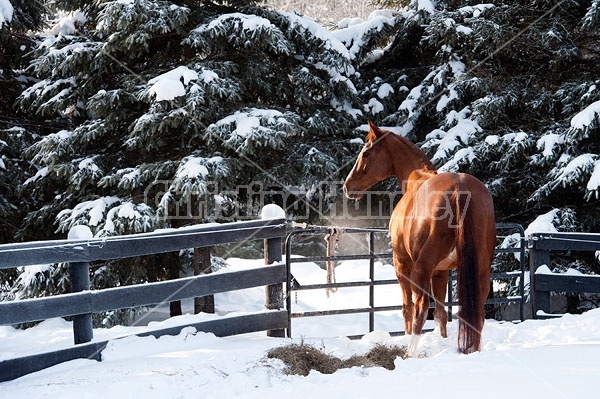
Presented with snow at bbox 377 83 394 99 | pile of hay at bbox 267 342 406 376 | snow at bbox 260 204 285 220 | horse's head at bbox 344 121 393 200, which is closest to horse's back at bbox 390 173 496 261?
pile of hay at bbox 267 342 406 376

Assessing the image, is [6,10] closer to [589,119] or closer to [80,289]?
[80,289]

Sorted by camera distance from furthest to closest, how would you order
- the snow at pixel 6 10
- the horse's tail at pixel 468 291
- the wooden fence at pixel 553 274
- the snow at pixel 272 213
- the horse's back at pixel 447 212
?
the snow at pixel 6 10 → the wooden fence at pixel 553 274 → the snow at pixel 272 213 → the horse's back at pixel 447 212 → the horse's tail at pixel 468 291

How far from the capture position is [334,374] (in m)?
4.07

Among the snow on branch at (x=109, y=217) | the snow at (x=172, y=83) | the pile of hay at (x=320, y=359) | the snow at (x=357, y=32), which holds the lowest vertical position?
the pile of hay at (x=320, y=359)

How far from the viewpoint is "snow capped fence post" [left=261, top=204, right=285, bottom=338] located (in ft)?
19.8

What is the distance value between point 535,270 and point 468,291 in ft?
9.87

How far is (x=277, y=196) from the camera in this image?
10328 millimetres

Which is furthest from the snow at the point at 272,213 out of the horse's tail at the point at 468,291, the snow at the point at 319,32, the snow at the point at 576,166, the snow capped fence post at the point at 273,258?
the snow at the point at 319,32

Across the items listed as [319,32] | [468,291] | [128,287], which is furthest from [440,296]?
[319,32]

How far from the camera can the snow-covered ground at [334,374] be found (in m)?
3.44

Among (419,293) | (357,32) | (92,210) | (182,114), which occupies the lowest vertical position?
(419,293)

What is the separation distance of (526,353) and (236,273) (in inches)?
108

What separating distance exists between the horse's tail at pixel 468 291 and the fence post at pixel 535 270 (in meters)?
2.91

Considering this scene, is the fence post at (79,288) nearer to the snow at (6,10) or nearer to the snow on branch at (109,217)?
the snow on branch at (109,217)
